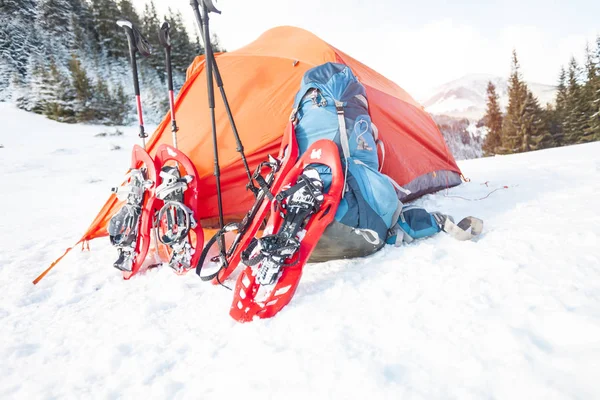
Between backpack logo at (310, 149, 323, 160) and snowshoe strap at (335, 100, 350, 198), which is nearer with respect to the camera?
backpack logo at (310, 149, 323, 160)

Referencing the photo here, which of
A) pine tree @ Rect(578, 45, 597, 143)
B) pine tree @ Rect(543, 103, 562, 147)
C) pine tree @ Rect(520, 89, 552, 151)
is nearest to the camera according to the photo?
pine tree @ Rect(578, 45, 597, 143)

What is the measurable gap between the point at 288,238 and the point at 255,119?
162 centimetres

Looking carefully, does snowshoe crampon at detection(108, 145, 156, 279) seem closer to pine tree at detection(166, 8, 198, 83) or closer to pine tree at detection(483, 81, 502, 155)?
pine tree at detection(166, 8, 198, 83)

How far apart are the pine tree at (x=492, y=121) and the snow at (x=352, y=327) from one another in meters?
30.2

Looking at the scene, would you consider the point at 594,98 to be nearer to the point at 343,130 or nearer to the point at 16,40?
the point at 343,130

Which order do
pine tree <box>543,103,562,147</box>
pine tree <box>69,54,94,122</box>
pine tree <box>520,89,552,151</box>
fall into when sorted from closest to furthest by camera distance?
1. pine tree <box>69,54,94,122</box>
2. pine tree <box>520,89,552,151</box>
3. pine tree <box>543,103,562,147</box>

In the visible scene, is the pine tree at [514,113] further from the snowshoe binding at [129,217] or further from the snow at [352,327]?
the snowshoe binding at [129,217]

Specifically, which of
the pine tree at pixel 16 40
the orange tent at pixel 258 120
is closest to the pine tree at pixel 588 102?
the orange tent at pixel 258 120

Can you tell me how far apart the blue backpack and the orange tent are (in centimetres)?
45

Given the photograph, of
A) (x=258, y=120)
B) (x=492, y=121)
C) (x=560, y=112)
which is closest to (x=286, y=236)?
(x=258, y=120)

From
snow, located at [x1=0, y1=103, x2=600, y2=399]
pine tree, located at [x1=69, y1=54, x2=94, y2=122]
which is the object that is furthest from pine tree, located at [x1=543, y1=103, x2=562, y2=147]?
pine tree, located at [x1=69, y1=54, x2=94, y2=122]

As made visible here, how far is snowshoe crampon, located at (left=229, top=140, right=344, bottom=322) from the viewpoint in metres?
1.63

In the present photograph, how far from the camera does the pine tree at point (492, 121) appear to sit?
2784 centimetres

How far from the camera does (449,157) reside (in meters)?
4.73
